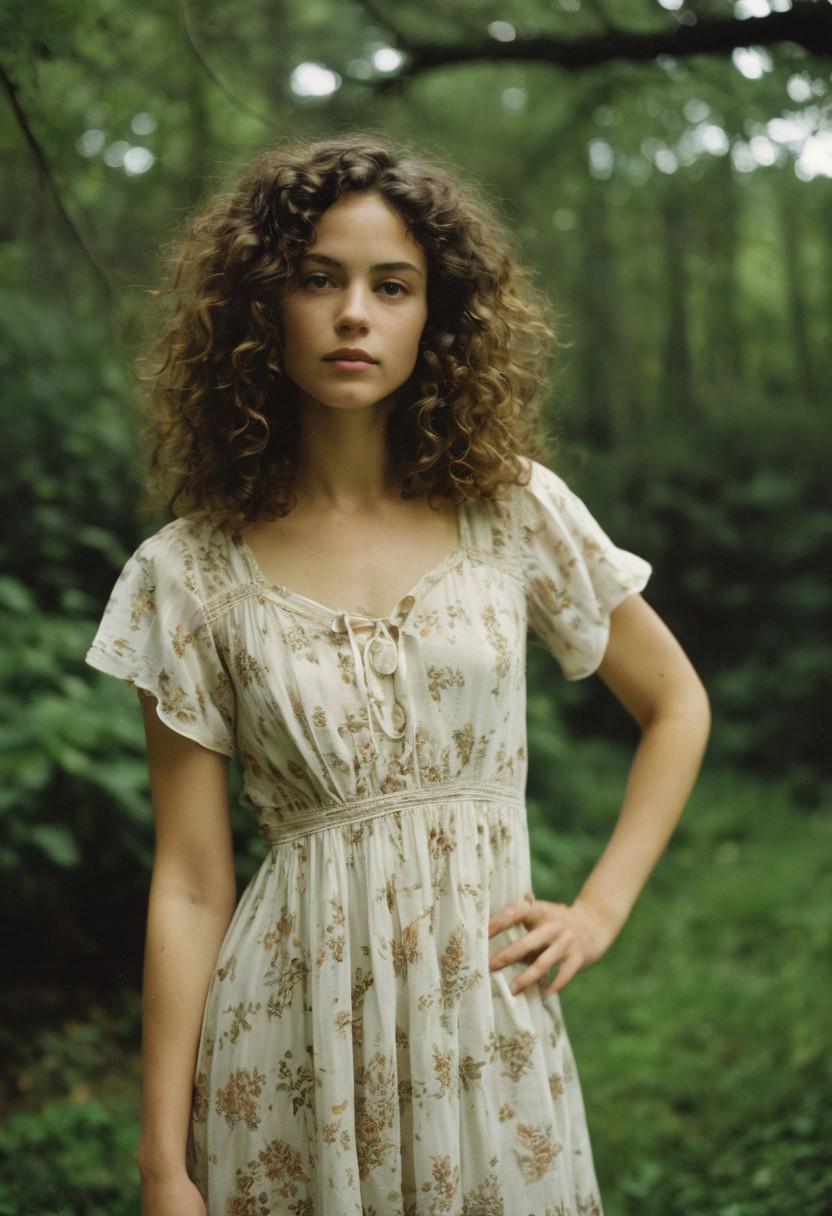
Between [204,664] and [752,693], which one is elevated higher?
[752,693]

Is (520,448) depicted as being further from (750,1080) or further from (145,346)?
(750,1080)

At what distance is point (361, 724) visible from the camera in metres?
1.72

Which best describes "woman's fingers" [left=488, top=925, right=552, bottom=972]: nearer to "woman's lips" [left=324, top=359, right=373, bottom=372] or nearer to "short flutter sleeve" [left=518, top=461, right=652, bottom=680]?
"short flutter sleeve" [left=518, top=461, right=652, bottom=680]

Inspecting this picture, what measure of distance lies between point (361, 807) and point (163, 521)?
7.54 feet

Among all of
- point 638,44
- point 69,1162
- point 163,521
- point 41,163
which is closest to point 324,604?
point 41,163

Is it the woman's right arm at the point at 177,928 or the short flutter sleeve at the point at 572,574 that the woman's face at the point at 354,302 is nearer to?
the short flutter sleeve at the point at 572,574

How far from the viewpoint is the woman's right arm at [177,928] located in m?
1.72

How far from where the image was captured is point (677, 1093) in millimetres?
3582

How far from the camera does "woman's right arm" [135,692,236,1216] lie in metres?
1.72

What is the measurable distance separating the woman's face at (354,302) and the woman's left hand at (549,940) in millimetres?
802

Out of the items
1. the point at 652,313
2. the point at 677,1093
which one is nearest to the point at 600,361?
the point at 652,313

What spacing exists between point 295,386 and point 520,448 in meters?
0.39

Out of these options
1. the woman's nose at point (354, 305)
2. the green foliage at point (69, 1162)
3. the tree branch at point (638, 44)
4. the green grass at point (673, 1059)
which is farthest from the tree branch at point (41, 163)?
the green foliage at point (69, 1162)

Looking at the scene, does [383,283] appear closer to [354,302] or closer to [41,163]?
[354,302]
